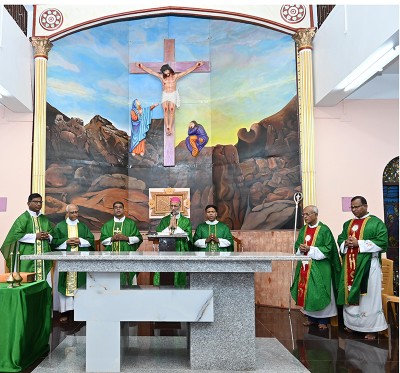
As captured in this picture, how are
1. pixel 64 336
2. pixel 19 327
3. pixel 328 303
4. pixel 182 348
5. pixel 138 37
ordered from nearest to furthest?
pixel 19 327 < pixel 182 348 < pixel 64 336 < pixel 328 303 < pixel 138 37

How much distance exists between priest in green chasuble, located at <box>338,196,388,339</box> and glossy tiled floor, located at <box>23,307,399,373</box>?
184mm

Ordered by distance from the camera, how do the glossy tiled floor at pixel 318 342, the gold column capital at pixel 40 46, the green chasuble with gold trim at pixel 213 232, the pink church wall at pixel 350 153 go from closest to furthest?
1. the glossy tiled floor at pixel 318 342
2. the green chasuble with gold trim at pixel 213 232
3. the pink church wall at pixel 350 153
4. the gold column capital at pixel 40 46

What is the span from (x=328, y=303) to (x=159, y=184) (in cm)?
450

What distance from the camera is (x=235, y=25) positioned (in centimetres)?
962

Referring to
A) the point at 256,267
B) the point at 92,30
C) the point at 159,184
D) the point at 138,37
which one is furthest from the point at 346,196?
the point at 92,30

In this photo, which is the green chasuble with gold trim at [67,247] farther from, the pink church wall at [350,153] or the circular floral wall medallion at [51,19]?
the pink church wall at [350,153]

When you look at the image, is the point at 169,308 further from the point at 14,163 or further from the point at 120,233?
the point at 14,163

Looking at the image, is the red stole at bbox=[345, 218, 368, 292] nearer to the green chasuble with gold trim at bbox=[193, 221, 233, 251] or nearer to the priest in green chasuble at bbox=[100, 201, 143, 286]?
the green chasuble with gold trim at bbox=[193, 221, 233, 251]

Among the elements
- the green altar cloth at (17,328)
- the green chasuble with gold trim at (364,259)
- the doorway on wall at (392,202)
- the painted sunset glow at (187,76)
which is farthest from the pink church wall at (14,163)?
the doorway on wall at (392,202)

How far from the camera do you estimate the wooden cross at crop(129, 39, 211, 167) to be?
31.3 feet

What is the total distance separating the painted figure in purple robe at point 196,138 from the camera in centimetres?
953

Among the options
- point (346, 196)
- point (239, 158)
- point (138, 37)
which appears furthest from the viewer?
point (138, 37)

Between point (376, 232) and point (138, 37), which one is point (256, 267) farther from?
point (138, 37)

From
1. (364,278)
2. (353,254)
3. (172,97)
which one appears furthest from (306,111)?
(364,278)
